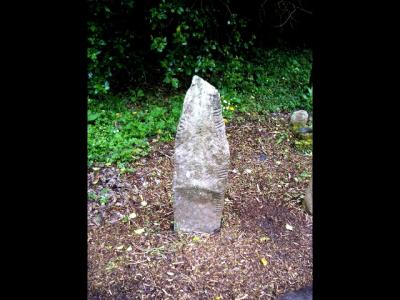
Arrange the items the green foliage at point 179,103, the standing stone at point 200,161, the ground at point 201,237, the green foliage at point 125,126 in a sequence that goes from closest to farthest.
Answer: the ground at point 201,237
the standing stone at point 200,161
the green foliage at point 125,126
the green foliage at point 179,103

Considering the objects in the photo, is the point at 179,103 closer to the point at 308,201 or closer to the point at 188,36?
the point at 188,36

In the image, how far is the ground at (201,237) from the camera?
11.5 feet

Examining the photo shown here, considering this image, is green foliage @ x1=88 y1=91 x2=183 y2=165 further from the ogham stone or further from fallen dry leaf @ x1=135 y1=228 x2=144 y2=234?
the ogham stone

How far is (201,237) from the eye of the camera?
411cm

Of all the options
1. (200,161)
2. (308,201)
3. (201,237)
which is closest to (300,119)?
(308,201)

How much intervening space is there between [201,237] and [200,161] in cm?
70

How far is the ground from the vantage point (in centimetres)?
352

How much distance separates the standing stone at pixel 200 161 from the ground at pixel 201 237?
7.0 inches

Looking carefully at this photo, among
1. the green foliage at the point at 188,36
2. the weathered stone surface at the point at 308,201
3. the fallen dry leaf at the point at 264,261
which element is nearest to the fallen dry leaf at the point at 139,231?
the fallen dry leaf at the point at 264,261

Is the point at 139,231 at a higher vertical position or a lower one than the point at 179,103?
lower

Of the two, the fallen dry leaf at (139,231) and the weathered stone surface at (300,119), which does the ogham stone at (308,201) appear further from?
the weathered stone surface at (300,119)

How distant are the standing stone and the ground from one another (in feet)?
0.58
